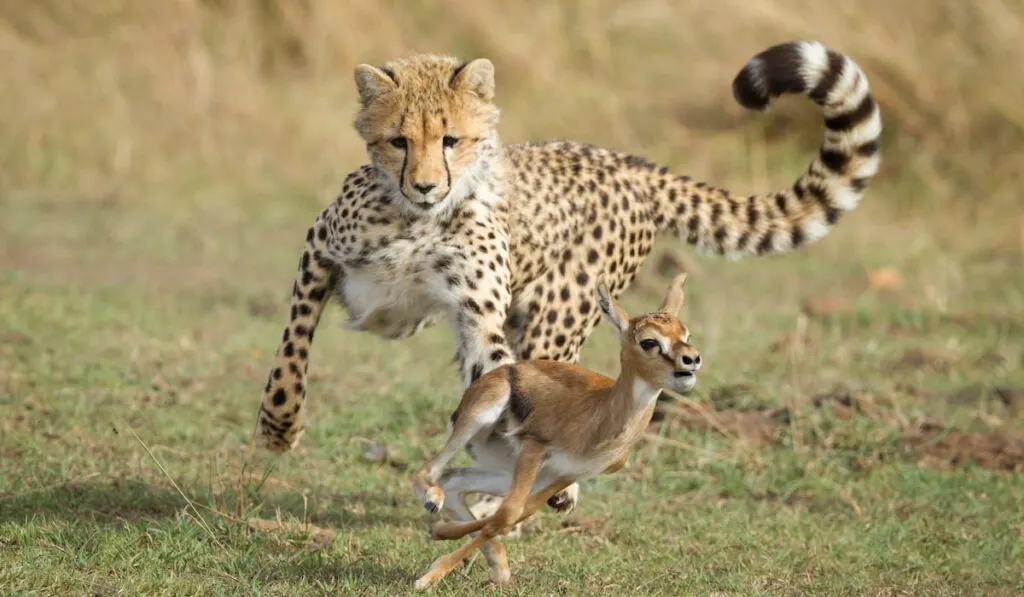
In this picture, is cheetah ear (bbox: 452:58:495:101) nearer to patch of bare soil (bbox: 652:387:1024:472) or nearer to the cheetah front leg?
the cheetah front leg

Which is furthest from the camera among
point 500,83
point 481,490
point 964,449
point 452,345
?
point 500,83

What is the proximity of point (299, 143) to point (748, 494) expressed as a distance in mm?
5924

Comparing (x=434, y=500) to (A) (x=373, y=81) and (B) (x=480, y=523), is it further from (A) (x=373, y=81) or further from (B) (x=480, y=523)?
(A) (x=373, y=81)

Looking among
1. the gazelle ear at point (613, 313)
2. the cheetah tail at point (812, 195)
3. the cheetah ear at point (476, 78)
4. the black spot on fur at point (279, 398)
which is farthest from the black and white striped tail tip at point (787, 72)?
the black spot on fur at point (279, 398)

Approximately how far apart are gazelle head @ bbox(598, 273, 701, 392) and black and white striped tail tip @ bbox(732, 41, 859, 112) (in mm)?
1245

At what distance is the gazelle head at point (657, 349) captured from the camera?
3289mm

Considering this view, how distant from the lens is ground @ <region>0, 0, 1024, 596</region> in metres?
4.07

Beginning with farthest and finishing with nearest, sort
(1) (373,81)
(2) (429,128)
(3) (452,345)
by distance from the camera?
(3) (452,345) → (1) (373,81) → (2) (429,128)

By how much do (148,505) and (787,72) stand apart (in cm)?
220

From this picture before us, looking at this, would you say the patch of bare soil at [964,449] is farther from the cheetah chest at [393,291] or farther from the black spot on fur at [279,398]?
the black spot on fur at [279,398]

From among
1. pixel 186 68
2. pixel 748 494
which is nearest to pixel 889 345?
pixel 748 494

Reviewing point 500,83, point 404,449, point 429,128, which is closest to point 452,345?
point 404,449

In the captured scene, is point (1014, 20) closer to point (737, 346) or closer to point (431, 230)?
point (737, 346)

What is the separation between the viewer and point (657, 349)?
3336mm
